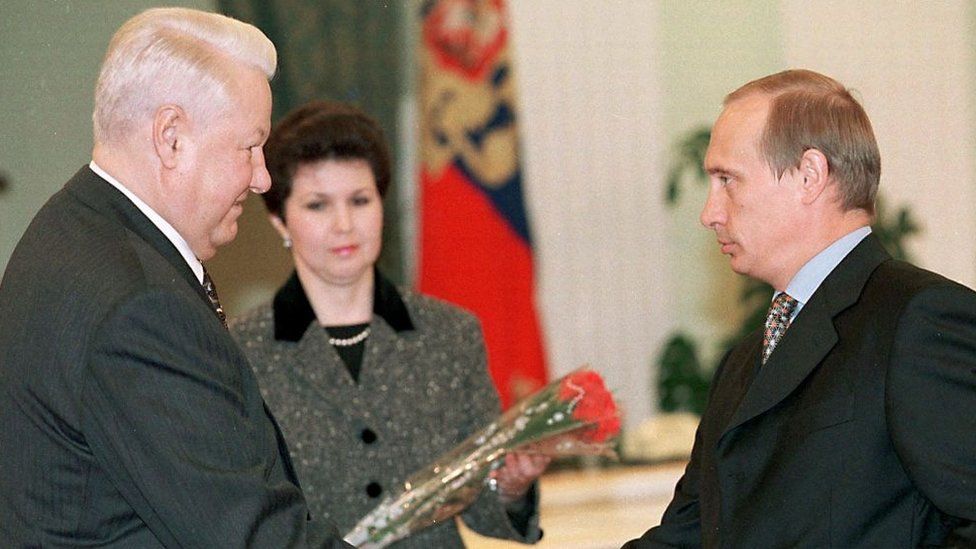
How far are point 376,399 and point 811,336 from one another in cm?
123

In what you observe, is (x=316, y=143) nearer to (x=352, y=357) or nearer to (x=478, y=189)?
(x=352, y=357)

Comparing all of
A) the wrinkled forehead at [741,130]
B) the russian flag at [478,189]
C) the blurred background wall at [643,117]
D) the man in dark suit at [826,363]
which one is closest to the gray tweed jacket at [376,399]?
the man in dark suit at [826,363]

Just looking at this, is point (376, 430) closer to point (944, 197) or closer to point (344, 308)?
point (344, 308)

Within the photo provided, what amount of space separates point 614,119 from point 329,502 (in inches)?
119

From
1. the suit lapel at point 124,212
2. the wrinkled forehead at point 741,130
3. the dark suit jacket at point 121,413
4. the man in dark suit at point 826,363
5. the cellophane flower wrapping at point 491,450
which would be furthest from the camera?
the cellophane flower wrapping at point 491,450

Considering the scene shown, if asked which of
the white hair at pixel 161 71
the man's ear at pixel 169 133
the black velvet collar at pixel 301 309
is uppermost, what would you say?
the white hair at pixel 161 71

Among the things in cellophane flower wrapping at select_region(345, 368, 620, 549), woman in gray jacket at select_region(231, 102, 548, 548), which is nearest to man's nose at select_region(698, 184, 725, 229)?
cellophane flower wrapping at select_region(345, 368, 620, 549)

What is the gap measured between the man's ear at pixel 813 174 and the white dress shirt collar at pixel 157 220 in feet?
3.49

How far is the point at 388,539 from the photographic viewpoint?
2.97 meters

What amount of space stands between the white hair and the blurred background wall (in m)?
3.01

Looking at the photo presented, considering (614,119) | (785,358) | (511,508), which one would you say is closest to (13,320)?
(785,358)

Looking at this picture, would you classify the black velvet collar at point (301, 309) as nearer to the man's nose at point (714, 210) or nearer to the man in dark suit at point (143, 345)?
the man's nose at point (714, 210)

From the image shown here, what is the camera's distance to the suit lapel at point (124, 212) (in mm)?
1946

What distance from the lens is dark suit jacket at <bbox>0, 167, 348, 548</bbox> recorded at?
1.78m
